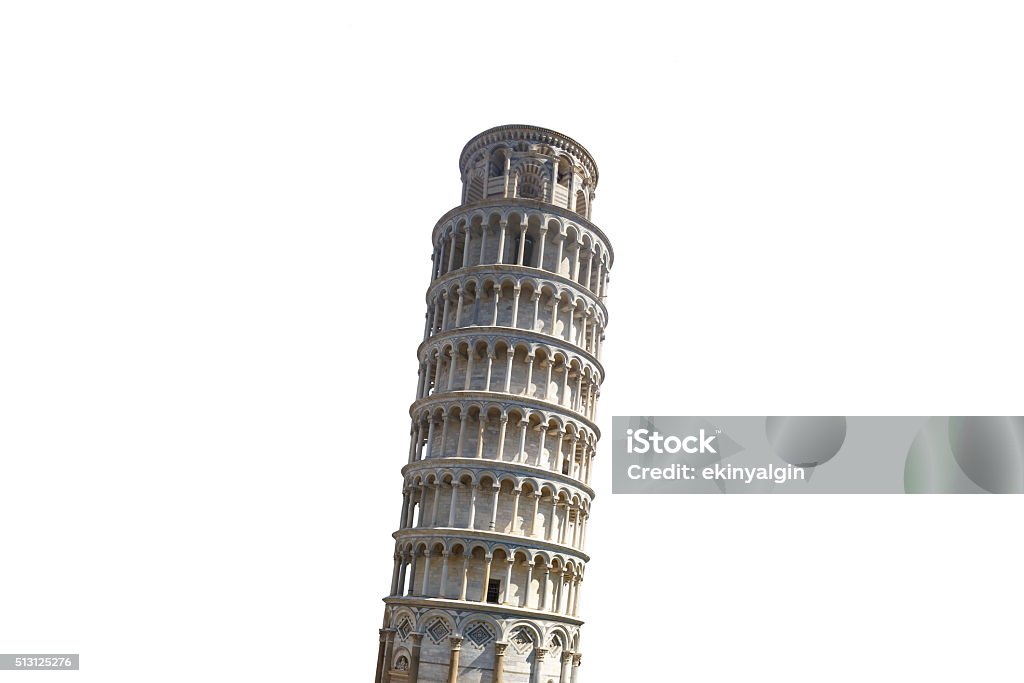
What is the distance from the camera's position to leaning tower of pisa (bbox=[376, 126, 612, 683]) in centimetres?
3869

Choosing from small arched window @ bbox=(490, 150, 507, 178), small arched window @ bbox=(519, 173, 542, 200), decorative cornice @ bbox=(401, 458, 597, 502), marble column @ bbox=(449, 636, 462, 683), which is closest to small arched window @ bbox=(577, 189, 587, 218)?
small arched window @ bbox=(519, 173, 542, 200)

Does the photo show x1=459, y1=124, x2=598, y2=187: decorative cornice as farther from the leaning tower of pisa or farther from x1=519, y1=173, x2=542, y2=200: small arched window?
x1=519, y1=173, x2=542, y2=200: small arched window

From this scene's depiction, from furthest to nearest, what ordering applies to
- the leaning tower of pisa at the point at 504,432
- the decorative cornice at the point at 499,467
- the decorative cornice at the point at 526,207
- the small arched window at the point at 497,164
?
1. the small arched window at the point at 497,164
2. the decorative cornice at the point at 526,207
3. the decorative cornice at the point at 499,467
4. the leaning tower of pisa at the point at 504,432

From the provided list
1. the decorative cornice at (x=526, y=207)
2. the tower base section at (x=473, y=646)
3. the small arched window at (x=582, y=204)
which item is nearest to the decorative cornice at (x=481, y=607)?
the tower base section at (x=473, y=646)

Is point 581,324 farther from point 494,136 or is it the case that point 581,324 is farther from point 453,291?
point 494,136

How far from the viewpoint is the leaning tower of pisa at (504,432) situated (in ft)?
127

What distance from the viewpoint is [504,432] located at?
40781mm

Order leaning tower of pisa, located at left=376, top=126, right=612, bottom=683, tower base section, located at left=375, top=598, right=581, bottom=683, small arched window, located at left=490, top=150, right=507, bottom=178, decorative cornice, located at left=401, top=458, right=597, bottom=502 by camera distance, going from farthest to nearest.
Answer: small arched window, located at left=490, top=150, right=507, bottom=178
decorative cornice, located at left=401, top=458, right=597, bottom=502
leaning tower of pisa, located at left=376, top=126, right=612, bottom=683
tower base section, located at left=375, top=598, right=581, bottom=683

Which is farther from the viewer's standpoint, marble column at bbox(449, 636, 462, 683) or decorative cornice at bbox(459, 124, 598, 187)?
decorative cornice at bbox(459, 124, 598, 187)

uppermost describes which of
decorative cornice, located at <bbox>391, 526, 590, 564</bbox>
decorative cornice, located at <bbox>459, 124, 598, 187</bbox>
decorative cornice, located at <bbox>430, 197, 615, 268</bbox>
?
decorative cornice, located at <bbox>459, 124, 598, 187</bbox>

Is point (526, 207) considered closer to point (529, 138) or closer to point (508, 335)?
point (529, 138)

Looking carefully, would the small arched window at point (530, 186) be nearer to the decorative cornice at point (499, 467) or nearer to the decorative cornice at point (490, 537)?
the decorative cornice at point (499, 467)

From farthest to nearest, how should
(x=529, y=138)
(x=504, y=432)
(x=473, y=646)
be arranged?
1. (x=529, y=138)
2. (x=504, y=432)
3. (x=473, y=646)

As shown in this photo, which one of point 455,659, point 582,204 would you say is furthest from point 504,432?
point 582,204
